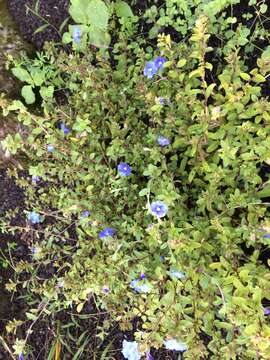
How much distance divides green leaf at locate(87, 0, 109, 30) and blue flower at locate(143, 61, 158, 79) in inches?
15.2

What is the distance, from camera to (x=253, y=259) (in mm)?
1504

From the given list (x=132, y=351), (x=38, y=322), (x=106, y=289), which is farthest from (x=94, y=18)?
(x=38, y=322)

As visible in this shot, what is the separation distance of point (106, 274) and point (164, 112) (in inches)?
25.7

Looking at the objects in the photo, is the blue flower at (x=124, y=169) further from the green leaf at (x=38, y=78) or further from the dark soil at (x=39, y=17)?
the dark soil at (x=39, y=17)

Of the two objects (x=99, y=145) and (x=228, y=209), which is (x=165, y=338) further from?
(x=99, y=145)

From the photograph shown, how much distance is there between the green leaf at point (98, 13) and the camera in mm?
1972

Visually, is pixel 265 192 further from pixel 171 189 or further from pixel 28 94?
pixel 28 94

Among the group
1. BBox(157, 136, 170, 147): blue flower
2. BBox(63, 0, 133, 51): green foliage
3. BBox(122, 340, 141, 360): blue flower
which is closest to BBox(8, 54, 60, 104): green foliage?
BBox(63, 0, 133, 51): green foliage

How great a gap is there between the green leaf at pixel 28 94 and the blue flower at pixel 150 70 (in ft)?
2.24

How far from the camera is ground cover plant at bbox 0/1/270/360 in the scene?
1.44 m

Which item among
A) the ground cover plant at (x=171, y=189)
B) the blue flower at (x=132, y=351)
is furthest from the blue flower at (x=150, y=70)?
the blue flower at (x=132, y=351)

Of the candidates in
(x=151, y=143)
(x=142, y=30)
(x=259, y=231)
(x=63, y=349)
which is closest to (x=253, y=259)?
(x=259, y=231)

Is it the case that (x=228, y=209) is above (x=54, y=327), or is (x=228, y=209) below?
above

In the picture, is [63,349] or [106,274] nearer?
[106,274]
